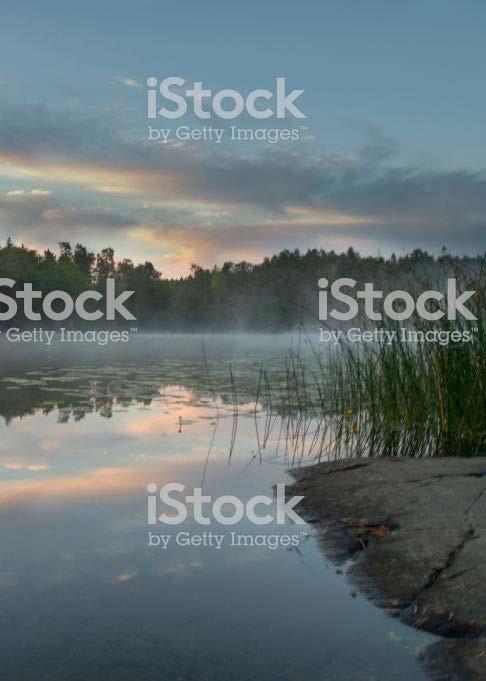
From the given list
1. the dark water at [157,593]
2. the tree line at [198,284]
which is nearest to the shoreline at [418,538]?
the dark water at [157,593]

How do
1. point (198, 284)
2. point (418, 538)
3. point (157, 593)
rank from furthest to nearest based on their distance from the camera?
point (198, 284) → point (418, 538) → point (157, 593)

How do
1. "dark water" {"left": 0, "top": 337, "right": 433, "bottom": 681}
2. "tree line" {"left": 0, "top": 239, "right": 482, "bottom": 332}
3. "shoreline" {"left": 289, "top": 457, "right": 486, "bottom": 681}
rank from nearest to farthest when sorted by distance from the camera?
"dark water" {"left": 0, "top": 337, "right": 433, "bottom": 681}
"shoreline" {"left": 289, "top": 457, "right": 486, "bottom": 681}
"tree line" {"left": 0, "top": 239, "right": 482, "bottom": 332}

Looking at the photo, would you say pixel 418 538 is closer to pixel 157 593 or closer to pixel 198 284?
pixel 157 593

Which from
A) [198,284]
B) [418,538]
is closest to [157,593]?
[418,538]

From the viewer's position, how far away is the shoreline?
2.45 metres

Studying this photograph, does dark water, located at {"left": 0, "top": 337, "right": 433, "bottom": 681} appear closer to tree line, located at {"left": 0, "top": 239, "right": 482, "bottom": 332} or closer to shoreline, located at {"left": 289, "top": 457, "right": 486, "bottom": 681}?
shoreline, located at {"left": 289, "top": 457, "right": 486, "bottom": 681}

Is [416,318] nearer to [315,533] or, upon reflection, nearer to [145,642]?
[315,533]

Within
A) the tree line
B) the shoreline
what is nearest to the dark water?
the shoreline

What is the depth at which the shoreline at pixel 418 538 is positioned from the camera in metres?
2.45

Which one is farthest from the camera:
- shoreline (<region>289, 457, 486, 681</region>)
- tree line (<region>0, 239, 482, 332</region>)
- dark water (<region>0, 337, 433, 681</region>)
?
tree line (<region>0, 239, 482, 332</region>)

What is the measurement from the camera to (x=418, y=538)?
3.29 metres

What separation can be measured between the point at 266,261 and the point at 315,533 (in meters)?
75.6

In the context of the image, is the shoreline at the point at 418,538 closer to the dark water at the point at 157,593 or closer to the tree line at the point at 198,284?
the dark water at the point at 157,593

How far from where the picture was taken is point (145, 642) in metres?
2.35
